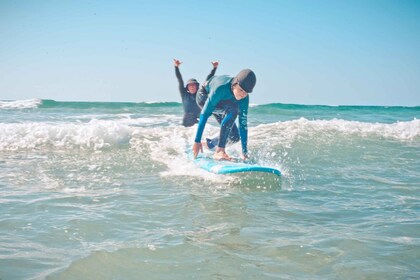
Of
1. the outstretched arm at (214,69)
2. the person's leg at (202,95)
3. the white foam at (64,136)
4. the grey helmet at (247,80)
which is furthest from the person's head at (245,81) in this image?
the white foam at (64,136)

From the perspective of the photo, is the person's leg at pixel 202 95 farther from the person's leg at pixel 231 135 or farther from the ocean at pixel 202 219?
the ocean at pixel 202 219

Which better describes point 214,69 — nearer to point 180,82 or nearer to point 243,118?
point 180,82

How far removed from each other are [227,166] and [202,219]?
72.3 inches

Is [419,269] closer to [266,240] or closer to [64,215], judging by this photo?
[266,240]

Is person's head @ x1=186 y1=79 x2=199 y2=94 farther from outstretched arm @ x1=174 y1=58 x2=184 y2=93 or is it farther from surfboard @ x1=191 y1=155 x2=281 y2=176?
surfboard @ x1=191 y1=155 x2=281 y2=176

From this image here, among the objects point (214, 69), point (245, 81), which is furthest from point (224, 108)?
point (214, 69)

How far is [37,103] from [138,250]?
2826 centimetres

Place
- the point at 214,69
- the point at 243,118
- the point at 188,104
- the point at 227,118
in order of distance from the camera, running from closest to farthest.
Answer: the point at 227,118 < the point at 243,118 < the point at 214,69 < the point at 188,104

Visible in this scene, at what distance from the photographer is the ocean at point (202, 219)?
2590mm

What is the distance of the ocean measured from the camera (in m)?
2.59

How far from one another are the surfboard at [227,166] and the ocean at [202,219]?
14 centimetres

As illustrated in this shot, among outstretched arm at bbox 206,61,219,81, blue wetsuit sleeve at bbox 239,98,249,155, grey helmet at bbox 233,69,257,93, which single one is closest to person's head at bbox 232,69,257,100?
grey helmet at bbox 233,69,257,93

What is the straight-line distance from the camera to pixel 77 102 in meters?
29.5

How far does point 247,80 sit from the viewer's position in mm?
5387
